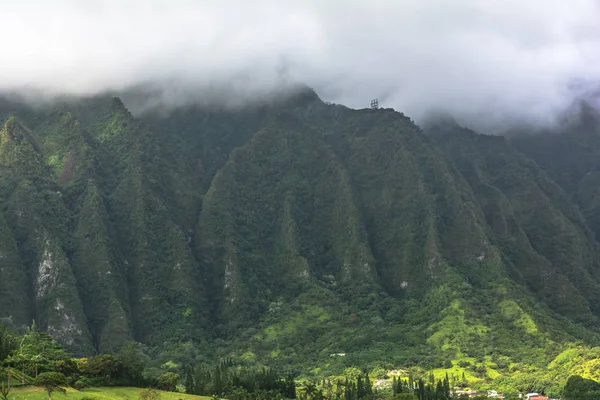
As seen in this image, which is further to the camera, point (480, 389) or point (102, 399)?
point (480, 389)

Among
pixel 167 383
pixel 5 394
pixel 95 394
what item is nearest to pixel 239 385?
pixel 167 383

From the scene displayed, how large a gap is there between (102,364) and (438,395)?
8357 cm

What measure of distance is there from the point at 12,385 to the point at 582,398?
13346 centimetres

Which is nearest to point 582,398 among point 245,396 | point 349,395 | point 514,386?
point 514,386

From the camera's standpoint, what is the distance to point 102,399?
352 feet

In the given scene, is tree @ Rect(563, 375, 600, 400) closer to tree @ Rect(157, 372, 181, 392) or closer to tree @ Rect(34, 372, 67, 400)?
tree @ Rect(157, 372, 181, 392)

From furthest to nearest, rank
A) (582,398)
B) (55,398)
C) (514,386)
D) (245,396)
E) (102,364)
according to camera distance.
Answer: (514,386) < (582,398) < (245,396) < (102,364) < (55,398)

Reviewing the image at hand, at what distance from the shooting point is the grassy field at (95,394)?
100400 mm

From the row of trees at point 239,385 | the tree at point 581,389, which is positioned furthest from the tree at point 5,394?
the tree at point 581,389

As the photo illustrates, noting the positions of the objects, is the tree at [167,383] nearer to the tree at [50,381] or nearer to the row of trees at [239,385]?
the row of trees at [239,385]

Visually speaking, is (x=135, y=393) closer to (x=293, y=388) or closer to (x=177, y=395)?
(x=177, y=395)

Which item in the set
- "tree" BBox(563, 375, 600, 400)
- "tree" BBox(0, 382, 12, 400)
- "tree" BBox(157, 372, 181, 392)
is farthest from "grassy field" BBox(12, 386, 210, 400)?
"tree" BBox(563, 375, 600, 400)

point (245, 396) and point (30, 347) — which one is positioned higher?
point (30, 347)

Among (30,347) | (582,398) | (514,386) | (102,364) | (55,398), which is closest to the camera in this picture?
(55,398)
